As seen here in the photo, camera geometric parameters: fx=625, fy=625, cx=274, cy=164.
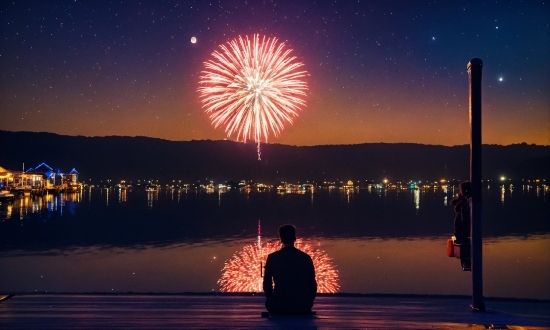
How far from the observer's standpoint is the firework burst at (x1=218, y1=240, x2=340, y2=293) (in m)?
20.7

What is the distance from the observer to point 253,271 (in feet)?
79.6

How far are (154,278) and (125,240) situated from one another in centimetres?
1599

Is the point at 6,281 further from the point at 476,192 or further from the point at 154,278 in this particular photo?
the point at 476,192

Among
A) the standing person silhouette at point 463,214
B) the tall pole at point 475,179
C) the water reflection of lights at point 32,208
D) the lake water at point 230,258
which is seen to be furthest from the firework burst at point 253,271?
the water reflection of lights at point 32,208

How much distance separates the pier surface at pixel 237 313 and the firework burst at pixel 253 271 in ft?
21.3

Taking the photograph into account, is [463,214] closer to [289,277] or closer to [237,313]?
[289,277]

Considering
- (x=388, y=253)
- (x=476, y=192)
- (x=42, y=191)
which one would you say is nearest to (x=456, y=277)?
(x=388, y=253)

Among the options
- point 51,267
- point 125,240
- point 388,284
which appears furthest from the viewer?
point 125,240

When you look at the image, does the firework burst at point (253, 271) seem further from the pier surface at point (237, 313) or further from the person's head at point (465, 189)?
the person's head at point (465, 189)

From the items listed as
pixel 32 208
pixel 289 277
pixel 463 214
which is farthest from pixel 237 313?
pixel 32 208

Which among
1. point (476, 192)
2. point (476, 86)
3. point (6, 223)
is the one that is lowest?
point (6, 223)

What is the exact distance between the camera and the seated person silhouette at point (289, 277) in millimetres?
8078

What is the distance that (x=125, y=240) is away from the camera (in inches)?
1529

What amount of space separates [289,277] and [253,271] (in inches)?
644
